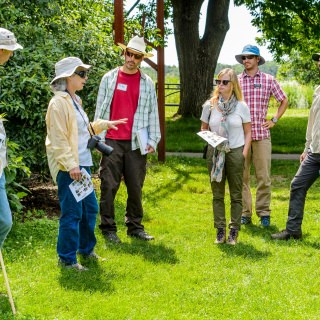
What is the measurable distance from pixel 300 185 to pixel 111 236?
80.7 inches

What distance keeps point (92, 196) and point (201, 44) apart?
45.9ft

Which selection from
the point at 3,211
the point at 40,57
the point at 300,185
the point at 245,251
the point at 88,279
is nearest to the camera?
the point at 3,211

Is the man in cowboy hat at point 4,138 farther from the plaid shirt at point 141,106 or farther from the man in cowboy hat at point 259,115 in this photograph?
the man in cowboy hat at point 259,115

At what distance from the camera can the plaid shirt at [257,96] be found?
26.2ft

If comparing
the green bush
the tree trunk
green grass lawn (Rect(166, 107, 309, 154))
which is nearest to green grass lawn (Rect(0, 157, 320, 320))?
the green bush

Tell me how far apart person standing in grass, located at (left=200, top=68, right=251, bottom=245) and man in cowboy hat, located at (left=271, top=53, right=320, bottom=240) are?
0.65m

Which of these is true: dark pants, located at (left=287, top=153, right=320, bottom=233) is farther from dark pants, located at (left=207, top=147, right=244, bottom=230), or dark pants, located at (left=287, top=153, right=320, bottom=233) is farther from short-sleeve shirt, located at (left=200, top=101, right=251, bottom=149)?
short-sleeve shirt, located at (left=200, top=101, right=251, bottom=149)

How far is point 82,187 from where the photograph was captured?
19.5ft

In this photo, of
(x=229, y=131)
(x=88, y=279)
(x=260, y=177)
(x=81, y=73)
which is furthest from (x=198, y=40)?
(x=88, y=279)

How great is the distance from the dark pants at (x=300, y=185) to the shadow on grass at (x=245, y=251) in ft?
2.10

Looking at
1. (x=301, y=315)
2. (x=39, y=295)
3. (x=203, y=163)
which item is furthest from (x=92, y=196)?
(x=203, y=163)

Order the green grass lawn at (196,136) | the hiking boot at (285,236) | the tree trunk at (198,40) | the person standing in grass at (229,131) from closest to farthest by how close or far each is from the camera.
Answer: the person standing in grass at (229,131)
the hiking boot at (285,236)
the green grass lawn at (196,136)
the tree trunk at (198,40)

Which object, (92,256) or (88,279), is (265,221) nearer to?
(92,256)

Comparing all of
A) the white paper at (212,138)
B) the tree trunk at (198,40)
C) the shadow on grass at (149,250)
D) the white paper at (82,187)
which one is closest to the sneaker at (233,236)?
the shadow on grass at (149,250)
